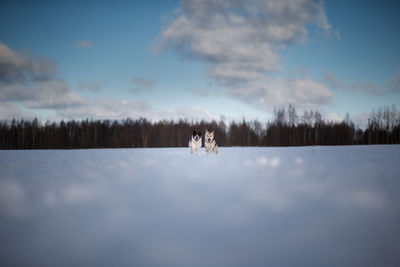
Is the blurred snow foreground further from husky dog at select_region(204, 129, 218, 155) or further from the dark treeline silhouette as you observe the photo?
the dark treeline silhouette

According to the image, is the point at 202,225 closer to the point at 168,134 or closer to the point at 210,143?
the point at 210,143

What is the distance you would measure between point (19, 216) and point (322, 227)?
286 centimetres

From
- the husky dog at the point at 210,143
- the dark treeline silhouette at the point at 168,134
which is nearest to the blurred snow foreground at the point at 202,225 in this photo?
the husky dog at the point at 210,143

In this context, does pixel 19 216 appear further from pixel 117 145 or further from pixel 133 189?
pixel 117 145

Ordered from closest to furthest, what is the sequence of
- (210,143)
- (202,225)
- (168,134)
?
(202,225)
(210,143)
(168,134)

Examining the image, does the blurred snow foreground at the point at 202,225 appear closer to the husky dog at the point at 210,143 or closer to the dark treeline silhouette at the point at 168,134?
the husky dog at the point at 210,143

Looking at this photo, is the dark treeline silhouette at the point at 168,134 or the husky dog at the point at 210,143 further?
the dark treeline silhouette at the point at 168,134

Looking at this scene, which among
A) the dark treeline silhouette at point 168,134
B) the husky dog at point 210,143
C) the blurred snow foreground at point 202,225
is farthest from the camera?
the dark treeline silhouette at point 168,134

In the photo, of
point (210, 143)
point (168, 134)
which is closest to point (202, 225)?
point (210, 143)

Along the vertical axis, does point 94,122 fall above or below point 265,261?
above

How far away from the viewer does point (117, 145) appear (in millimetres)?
36781

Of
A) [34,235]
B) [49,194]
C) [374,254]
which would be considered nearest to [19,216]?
[34,235]

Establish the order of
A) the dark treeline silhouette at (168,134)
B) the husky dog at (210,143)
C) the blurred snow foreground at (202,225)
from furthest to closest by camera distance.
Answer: the dark treeline silhouette at (168,134)
the husky dog at (210,143)
the blurred snow foreground at (202,225)

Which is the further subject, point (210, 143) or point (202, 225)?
point (210, 143)
